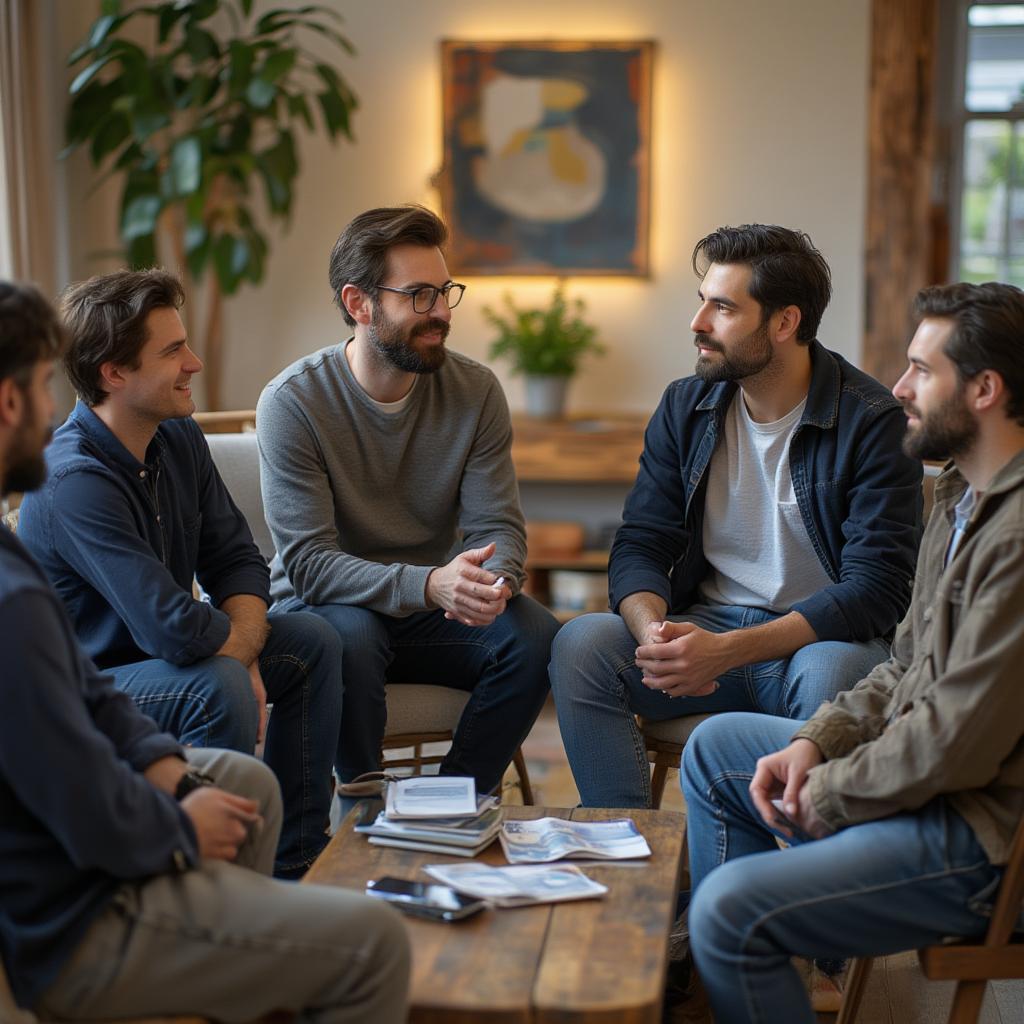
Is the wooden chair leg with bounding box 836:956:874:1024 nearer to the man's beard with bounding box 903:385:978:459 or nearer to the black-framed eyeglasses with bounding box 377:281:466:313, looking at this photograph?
the man's beard with bounding box 903:385:978:459

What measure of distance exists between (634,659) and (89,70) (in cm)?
277

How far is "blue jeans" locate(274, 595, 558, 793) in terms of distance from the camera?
2547 millimetres

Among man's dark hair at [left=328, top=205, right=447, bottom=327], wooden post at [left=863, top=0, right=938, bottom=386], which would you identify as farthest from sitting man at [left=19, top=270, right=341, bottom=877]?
wooden post at [left=863, top=0, right=938, bottom=386]

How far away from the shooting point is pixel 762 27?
184 inches

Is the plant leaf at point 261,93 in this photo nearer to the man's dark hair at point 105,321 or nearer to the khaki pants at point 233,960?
the man's dark hair at point 105,321

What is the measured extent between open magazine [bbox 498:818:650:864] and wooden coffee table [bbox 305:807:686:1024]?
24mm

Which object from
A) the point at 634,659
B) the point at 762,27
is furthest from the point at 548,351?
the point at 634,659

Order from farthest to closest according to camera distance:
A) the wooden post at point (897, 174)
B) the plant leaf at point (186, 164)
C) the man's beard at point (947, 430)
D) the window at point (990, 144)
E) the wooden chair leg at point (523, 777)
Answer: the window at point (990, 144) < the wooden post at point (897, 174) < the plant leaf at point (186, 164) < the wooden chair leg at point (523, 777) < the man's beard at point (947, 430)

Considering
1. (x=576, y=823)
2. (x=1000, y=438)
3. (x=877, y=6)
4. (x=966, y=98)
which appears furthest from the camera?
(x=966, y=98)

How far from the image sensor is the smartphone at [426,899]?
1.72 meters

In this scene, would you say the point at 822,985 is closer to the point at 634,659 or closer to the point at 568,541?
the point at 634,659

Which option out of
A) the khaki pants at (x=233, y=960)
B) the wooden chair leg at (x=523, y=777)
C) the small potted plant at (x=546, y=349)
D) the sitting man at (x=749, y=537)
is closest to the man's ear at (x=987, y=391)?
the sitting man at (x=749, y=537)

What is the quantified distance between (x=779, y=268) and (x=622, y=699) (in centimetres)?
87

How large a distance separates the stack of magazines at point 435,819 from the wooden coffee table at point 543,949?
18mm
